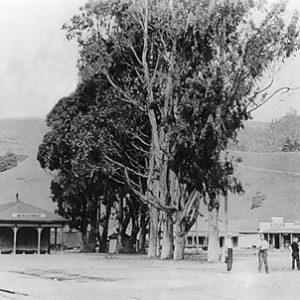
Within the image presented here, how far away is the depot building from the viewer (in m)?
45.6

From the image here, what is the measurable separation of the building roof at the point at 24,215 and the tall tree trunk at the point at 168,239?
38.2 feet

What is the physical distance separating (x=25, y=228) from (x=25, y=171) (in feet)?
194

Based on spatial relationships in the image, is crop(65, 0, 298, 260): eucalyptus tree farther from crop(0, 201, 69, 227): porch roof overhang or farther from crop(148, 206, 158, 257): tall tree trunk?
crop(0, 201, 69, 227): porch roof overhang

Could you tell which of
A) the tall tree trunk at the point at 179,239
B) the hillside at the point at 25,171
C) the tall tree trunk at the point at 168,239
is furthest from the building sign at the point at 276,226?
the tall tree trunk at the point at 179,239

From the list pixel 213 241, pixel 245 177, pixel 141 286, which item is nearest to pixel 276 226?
pixel 213 241

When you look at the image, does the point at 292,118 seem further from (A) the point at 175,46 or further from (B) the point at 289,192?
(A) the point at 175,46

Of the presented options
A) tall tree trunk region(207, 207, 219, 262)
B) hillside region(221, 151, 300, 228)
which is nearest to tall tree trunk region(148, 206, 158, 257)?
tall tree trunk region(207, 207, 219, 262)

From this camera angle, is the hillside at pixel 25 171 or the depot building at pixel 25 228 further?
the hillside at pixel 25 171

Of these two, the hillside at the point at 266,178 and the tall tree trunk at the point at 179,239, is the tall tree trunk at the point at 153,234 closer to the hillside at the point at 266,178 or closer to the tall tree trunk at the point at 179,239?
the tall tree trunk at the point at 179,239

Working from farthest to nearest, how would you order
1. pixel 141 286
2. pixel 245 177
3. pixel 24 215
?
pixel 245 177 → pixel 24 215 → pixel 141 286

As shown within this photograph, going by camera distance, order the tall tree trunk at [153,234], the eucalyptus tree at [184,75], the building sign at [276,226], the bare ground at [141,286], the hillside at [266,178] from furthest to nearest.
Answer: the hillside at [266,178] → the building sign at [276,226] → the tall tree trunk at [153,234] → the eucalyptus tree at [184,75] → the bare ground at [141,286]

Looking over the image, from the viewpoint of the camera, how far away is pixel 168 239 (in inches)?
1478

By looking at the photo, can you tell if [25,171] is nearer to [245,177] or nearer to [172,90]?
[245,177]

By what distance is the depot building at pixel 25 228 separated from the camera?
4562 cm
